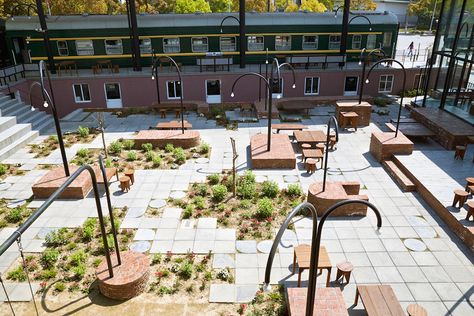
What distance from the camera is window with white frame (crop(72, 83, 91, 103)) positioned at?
24312 mm

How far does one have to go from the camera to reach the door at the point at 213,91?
25156 mm

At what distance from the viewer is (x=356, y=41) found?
27.6m

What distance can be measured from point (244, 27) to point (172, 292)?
20926mm

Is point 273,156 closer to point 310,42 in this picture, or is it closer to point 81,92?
point 310,42

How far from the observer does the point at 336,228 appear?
11188mm

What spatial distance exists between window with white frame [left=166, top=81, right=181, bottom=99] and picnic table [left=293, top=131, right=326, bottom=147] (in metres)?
10.9

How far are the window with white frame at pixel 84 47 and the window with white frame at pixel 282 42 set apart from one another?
13.3m

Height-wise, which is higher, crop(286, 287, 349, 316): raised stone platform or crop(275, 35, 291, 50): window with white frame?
crop(275, 35, 291, 50): window with white frame

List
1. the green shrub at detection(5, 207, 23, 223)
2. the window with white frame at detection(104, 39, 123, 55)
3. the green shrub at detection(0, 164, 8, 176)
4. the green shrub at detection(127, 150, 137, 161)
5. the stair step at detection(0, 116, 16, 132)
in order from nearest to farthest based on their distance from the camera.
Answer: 1. the green shrub at detection(5, 207, 23, 223)
2. the green shrub at detection(0, 164, 8, 176)
3. the green shrub at detection(127, 150, 137, 161)
4. the stair step at detection(0, 116, 16, 132)
5. the window with white frame at detection(104, 39, 123, 55)

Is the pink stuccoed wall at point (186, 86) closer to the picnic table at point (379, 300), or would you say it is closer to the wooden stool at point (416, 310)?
the picnic table at point (379, 300)

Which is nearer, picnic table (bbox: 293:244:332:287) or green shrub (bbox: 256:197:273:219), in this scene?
picnic table (bbox: 293:244:332:287)

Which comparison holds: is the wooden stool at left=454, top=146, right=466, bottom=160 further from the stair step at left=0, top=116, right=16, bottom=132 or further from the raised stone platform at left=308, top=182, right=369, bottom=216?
the stair step at left=0, top=116, right=16, bottom=132

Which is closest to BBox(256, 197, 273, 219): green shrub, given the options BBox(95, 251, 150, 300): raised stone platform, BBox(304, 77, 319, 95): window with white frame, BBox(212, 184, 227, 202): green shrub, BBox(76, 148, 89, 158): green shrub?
BBox(212, 184, 227, 202): green shrub

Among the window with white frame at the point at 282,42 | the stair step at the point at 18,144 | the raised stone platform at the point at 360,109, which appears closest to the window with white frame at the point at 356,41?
the window with white frame at the point at 282,42
